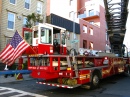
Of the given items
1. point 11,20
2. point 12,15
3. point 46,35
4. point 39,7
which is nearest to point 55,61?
point 46,35

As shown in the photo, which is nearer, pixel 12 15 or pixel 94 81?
pixel 94 81

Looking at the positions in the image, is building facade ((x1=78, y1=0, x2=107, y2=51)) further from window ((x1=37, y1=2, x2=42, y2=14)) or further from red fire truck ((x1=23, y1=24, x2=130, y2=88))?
red fire truck ((x1=23, y1=24, x2=130, y2=88))

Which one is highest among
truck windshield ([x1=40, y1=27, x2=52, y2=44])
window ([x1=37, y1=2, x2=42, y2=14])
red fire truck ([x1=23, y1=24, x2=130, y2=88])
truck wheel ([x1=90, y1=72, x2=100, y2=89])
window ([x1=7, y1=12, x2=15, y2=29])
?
window ([x1=37, y1=2, x2=42, y2=14])

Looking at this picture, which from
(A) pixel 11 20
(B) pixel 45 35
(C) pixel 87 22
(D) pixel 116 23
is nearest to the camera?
(B) pixel 45 35

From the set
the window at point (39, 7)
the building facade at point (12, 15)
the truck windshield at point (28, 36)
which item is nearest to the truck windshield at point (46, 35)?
the truck windshield at point (28, 36)

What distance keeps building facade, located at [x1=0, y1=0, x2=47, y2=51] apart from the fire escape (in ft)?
40.0

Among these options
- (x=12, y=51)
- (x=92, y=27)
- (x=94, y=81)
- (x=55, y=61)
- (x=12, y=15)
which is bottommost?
(x=94, y=81)

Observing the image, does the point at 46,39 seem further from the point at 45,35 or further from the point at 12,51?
the point at 12,51

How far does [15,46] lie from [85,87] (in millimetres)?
4283

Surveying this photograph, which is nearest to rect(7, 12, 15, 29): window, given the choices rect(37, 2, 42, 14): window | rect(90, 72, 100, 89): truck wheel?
rect(37, 2, 42, 14): window

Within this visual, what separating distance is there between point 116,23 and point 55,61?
9.64 m

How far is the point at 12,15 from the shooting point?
80.3 feet

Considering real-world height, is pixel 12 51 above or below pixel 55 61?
above

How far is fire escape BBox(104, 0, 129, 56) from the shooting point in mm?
14964
